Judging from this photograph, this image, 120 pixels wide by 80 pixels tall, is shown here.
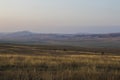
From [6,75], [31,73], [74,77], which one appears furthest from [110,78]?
[6,75]

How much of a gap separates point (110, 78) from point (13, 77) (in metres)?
3.26

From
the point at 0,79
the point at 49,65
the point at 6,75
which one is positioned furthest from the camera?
the point at 49,65

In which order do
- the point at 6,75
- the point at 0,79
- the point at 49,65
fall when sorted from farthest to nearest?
the point at 49,65 < the point at 6,75 < the point at 0,79

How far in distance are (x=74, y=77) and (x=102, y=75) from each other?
1186mm

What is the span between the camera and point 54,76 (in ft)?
32.2

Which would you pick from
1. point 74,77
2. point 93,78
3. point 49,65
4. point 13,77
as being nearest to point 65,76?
point 74,77

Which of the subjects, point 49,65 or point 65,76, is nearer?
point 65,76

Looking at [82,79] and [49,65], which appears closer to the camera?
[82,79]

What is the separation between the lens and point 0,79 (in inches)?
369

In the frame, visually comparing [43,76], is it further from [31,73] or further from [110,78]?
[110,78]

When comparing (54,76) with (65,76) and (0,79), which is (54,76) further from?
(0,79)

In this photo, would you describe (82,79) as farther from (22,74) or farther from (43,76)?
(22,74)

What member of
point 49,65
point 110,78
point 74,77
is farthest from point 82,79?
point 49,65

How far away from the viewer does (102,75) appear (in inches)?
412
